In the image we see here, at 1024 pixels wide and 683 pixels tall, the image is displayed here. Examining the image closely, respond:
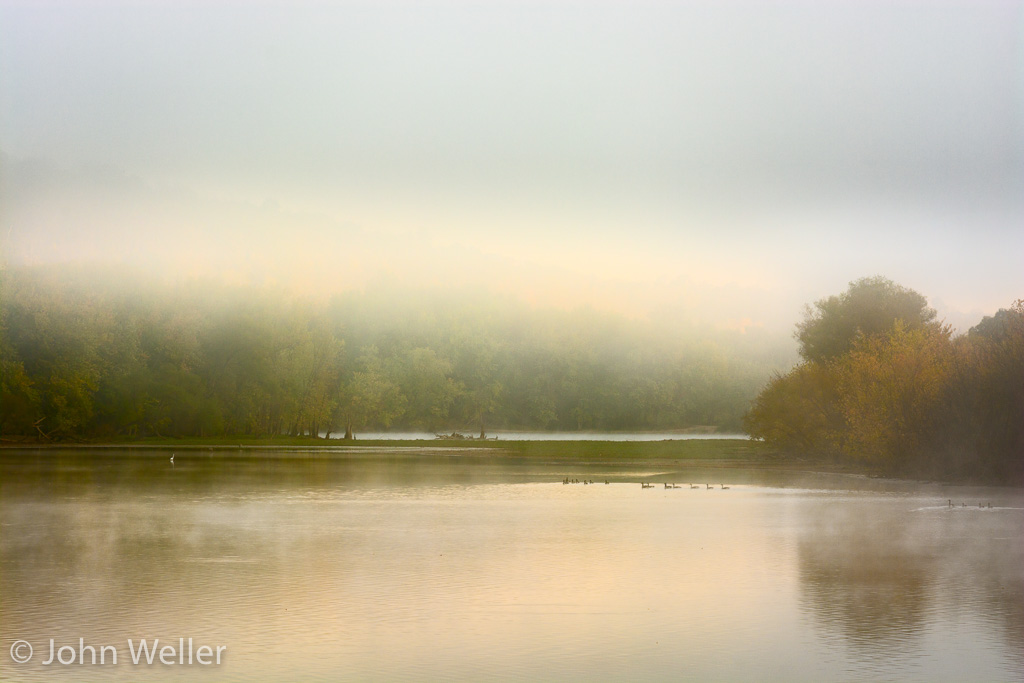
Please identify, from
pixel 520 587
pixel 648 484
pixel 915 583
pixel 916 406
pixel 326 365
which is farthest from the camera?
pixel 326 365

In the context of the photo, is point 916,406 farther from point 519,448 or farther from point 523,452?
point 519,448

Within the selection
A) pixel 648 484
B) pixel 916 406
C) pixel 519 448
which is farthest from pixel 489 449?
pixel 648 484

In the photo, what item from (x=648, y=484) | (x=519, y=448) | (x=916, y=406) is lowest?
(x=648, y=484)

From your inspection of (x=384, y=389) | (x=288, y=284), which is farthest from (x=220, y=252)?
(x=384, y=389)

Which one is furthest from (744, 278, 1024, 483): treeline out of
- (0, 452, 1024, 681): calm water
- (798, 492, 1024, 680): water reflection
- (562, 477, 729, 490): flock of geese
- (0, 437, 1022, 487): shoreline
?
(798, 492, 1024, 680): water reflection

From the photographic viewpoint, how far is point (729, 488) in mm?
31781

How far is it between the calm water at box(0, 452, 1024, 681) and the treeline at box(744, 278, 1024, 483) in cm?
817

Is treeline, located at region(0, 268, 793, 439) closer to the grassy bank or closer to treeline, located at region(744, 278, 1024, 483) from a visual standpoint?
the grassy bank

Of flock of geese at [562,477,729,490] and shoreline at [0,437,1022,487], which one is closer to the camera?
flock of geese at [562,477,729,490]

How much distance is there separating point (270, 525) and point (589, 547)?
6.65 meters

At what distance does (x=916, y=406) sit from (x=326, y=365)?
193ft

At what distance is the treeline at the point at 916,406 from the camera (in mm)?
33625

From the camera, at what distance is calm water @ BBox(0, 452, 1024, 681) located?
9.47 metres

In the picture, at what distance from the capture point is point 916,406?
38562 millimetres
